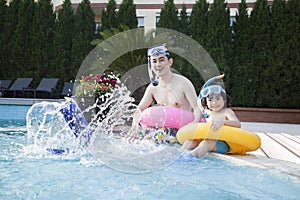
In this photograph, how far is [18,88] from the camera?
32.5 feet

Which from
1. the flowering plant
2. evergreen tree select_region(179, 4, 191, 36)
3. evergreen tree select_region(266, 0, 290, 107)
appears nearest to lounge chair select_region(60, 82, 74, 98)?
evergreen tree select_region(179, 4, 191, 36)

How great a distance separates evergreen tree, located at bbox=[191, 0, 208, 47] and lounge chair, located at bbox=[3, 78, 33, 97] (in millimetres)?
5413

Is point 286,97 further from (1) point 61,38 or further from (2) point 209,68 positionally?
(1) point 61,38

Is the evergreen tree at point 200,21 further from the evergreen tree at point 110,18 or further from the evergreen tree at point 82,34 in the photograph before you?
the evergreen tree at point 82,34

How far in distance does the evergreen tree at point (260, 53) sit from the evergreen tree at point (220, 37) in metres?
0.64

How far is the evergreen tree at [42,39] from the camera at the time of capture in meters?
10.6

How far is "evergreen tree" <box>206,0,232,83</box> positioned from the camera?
8961 mm

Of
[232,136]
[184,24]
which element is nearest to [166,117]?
[232,136]

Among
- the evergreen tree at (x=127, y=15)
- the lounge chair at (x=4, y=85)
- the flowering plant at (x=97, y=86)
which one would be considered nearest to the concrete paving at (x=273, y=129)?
the flowering plant at (x=97, y=86)

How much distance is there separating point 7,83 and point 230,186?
31.8 ft

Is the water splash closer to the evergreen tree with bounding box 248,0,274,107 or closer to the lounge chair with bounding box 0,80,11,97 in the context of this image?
the evergreen tree with bounding box 248,0,274,107

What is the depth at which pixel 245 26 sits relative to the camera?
29.3 ft

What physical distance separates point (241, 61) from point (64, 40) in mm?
5633

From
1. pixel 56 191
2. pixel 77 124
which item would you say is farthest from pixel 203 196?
pixel 77 124
